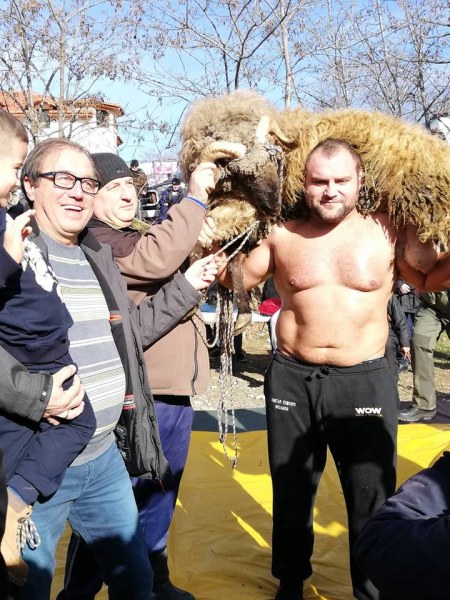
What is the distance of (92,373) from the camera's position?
1.97 m

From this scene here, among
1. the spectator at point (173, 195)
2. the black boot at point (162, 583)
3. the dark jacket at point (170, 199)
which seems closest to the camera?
the black boot at point (162, 583)

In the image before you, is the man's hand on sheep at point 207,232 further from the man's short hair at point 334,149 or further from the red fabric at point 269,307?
the red fabric at point 269,307

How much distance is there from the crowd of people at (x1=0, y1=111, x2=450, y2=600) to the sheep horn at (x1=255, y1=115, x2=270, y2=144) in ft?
0.75

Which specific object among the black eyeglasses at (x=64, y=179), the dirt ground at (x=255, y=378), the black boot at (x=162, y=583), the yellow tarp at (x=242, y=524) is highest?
the black eyeglasses at (x=64, y=179)

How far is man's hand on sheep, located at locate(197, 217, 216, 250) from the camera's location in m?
2.48

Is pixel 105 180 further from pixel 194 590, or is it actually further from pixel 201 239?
pixel 194 590

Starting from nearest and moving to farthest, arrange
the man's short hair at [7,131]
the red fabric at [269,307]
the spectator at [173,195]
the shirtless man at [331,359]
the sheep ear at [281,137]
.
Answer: the man's short hair at [7,131], the sheep ear at [281,137], the shirtless man at [331,359], the spectator at [173,195], the red fabric at [269,307]

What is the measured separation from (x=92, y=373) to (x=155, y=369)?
1.99 ft

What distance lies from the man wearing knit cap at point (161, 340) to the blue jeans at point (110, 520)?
1.48ft

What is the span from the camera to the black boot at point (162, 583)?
271 centimetres

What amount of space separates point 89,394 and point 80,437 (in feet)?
0.49

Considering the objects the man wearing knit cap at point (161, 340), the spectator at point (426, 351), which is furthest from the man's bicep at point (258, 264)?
the spectator at point (426, 351)

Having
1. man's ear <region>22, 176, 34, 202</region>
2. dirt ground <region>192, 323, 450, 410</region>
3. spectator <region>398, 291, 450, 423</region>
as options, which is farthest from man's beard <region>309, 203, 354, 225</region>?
dirt ground <region>192, 323, 450, 410</region>

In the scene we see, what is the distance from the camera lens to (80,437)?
6.12ft
